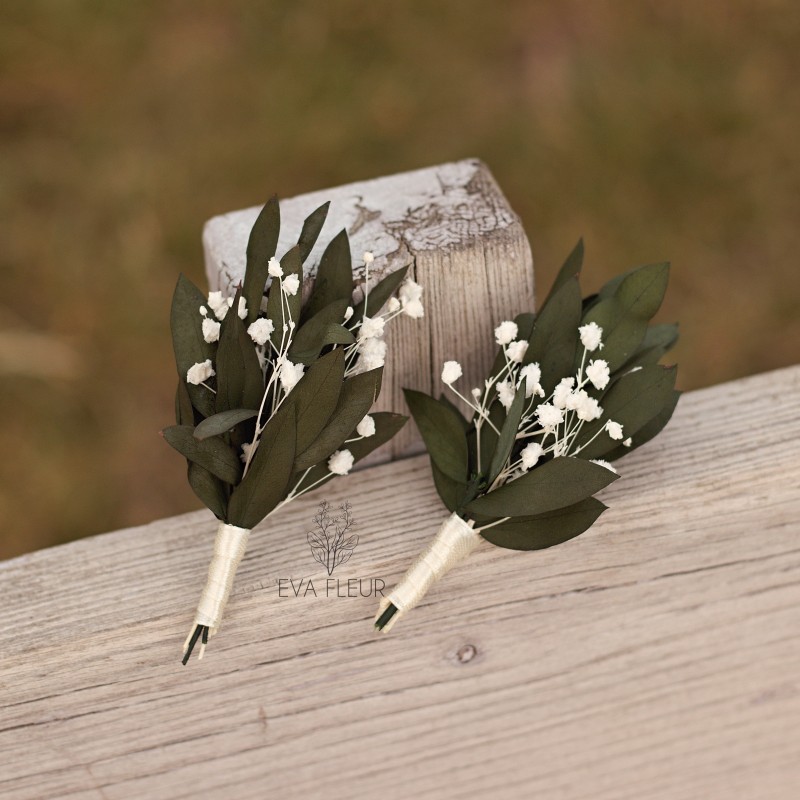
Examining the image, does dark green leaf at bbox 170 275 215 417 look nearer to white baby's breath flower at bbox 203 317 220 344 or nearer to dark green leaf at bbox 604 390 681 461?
white baby's breath flower at bbox 203 317 220 344

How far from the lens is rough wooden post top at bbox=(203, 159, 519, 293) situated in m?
0.98

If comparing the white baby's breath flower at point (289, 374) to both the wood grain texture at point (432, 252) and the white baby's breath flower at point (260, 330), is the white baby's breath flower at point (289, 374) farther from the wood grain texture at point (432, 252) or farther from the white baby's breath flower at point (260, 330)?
the wood grain texture at point (432, 252)

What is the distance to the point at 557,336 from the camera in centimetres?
95

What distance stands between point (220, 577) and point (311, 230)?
381 mm

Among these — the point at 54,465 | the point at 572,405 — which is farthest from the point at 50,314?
the point at 572,405

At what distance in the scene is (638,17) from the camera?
2.71 meters

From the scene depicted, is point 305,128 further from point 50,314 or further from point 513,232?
point 513,232

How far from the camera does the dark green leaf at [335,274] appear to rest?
0.91 m

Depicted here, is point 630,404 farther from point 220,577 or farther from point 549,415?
point 220,577

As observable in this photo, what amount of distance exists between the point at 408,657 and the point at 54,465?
1.51 meters

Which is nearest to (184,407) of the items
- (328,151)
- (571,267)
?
(571,267)

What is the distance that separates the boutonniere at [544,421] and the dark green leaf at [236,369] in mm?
200

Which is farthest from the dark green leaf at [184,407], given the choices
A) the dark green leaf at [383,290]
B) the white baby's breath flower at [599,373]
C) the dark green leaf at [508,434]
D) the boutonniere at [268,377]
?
the white baby's breath flower at [599,373]

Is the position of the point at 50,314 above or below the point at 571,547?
below
